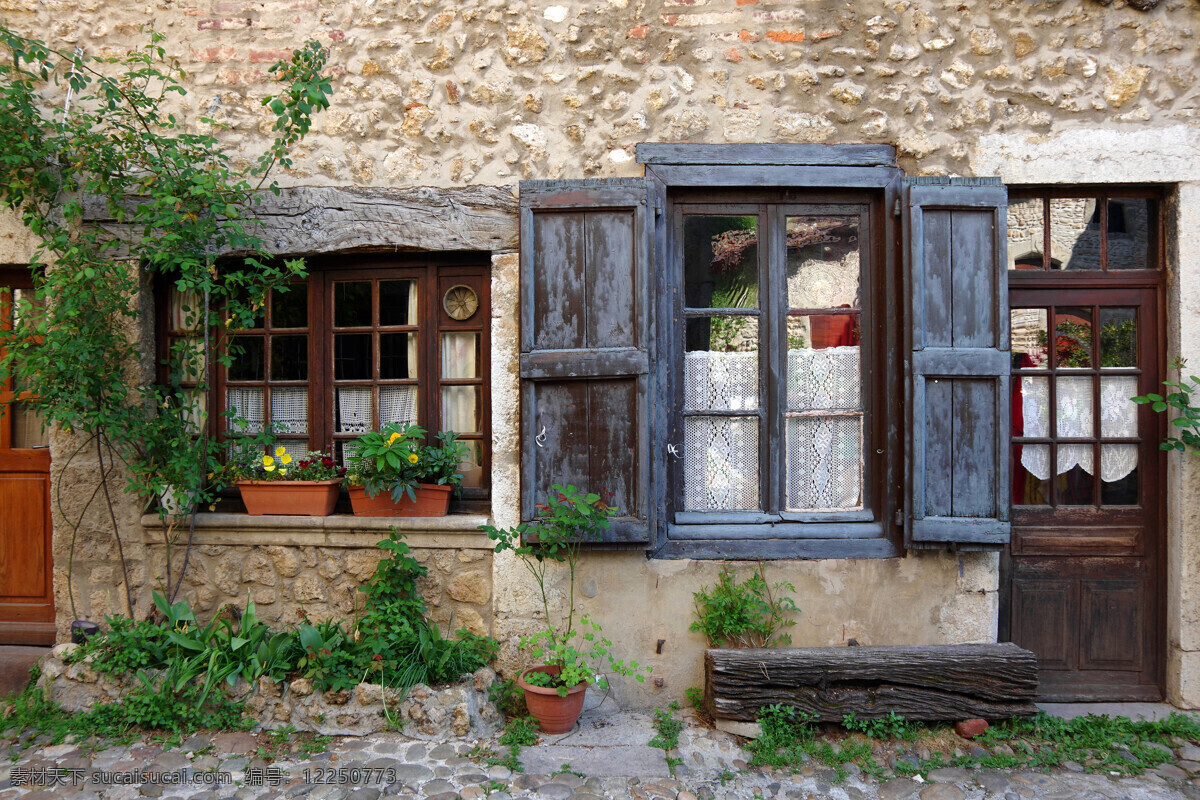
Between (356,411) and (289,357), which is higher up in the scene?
(289,357)

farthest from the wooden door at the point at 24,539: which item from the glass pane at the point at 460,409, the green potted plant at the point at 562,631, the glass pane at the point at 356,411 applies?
the green potted plant at the point at 562,631

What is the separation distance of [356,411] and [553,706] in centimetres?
179

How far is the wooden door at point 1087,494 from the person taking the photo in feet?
11.8

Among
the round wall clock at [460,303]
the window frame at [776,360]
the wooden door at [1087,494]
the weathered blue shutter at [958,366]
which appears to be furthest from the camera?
the round wall clock at [460,303]

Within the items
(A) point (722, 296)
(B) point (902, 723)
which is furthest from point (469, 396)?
(B) point (902, 723)

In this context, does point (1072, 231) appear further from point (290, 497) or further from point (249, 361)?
point (249, 361)

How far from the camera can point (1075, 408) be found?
363 cm

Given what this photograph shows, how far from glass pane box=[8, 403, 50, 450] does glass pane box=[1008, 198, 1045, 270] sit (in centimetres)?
513

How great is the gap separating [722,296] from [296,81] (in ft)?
7.17

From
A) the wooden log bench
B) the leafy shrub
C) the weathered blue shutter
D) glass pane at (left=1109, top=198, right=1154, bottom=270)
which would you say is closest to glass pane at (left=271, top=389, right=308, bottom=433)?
the leafy shrub

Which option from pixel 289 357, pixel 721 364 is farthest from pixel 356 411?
pixel 721 364

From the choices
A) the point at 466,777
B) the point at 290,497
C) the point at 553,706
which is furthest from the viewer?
the point at 290,497

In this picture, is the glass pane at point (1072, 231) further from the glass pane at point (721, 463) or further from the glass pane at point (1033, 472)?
the glass pane at point (721, 463)

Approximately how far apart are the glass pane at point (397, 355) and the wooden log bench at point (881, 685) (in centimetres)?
210
